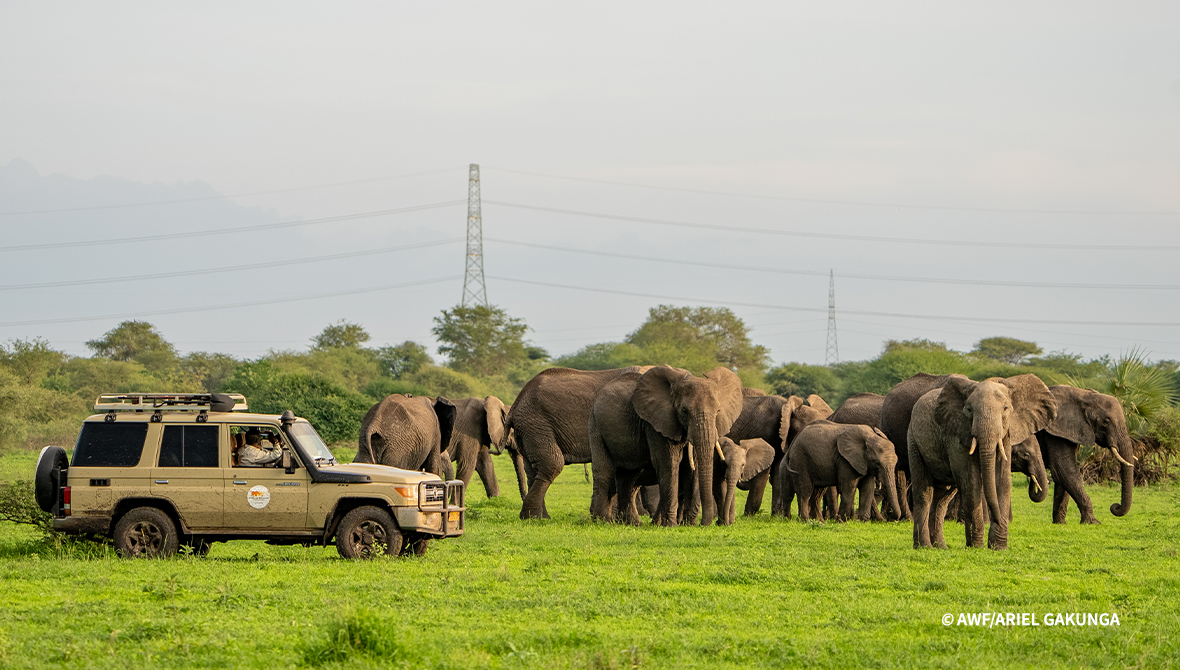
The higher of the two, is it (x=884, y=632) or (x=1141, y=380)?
(x=1141, y=380)

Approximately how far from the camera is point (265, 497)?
44.6ft

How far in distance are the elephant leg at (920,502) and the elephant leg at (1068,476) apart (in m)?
5.37

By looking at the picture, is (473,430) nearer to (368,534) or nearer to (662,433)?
(662,433)

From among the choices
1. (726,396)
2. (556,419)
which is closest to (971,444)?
(726,396)

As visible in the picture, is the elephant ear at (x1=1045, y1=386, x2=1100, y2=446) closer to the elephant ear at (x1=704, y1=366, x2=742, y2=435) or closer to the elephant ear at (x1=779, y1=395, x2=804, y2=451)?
the elephant ear at (x1=704, y1=366, x2=742, y2=435)

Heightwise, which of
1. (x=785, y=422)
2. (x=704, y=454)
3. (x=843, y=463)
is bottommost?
(x=843, y=463)

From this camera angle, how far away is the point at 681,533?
57.8ft

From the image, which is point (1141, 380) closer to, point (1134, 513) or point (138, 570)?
point (1134, 513)

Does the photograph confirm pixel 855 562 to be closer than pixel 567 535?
Yes

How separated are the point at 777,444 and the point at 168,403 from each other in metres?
14.8

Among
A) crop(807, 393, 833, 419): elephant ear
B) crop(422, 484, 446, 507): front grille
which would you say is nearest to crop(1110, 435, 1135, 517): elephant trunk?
crop(807, 393, 833, 419): elephant ear

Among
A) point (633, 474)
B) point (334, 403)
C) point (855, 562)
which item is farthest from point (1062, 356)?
point (855, 562)

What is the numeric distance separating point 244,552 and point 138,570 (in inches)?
110

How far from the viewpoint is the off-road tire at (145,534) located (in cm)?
1356
